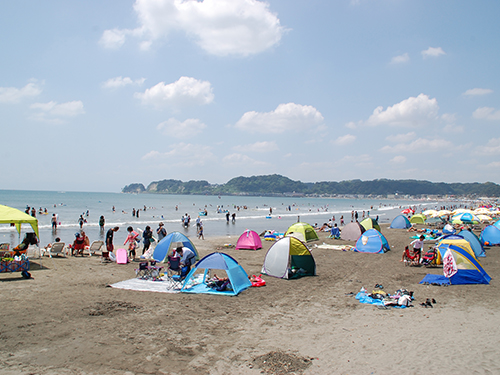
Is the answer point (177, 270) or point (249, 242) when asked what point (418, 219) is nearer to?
point (249, 242)

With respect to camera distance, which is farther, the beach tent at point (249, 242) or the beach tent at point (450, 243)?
the beach tent at point (249, 242)

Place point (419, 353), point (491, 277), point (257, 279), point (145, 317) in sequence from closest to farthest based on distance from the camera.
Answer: point (419, 353) → point (145, 317) → point (257, 279) → point (491, 277)

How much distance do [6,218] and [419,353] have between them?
13320 mm

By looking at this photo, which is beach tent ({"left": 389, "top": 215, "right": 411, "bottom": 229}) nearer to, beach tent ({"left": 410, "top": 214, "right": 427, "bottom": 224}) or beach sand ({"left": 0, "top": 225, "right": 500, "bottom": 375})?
beach tent ({"left": 410, "top": 214, "right": 427, "bottom": 224})

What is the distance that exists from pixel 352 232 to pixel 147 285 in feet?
57.0

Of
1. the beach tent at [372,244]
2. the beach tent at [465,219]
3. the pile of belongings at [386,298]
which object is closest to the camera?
the pile of belongings at [386,298]

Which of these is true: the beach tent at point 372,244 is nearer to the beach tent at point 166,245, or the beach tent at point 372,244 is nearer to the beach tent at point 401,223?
the beach tent at point 166,245

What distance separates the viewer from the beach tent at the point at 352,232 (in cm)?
2403

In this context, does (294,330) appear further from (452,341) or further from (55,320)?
(55,320)

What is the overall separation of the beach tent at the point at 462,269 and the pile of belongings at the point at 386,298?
9.97 feet

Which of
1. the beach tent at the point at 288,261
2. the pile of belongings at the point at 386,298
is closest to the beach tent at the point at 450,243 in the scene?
the pile of belongings at the point at 386,298

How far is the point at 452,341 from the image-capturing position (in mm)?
6984

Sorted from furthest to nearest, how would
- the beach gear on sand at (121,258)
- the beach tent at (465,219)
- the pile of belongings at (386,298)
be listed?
1. the beach tent at (465,219)
2. the beach gear on sand at (121,258)
3. the pile of belongings at (386,298)

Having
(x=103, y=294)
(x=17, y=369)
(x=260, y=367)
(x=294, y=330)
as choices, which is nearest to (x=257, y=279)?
(x=294, y=330)
